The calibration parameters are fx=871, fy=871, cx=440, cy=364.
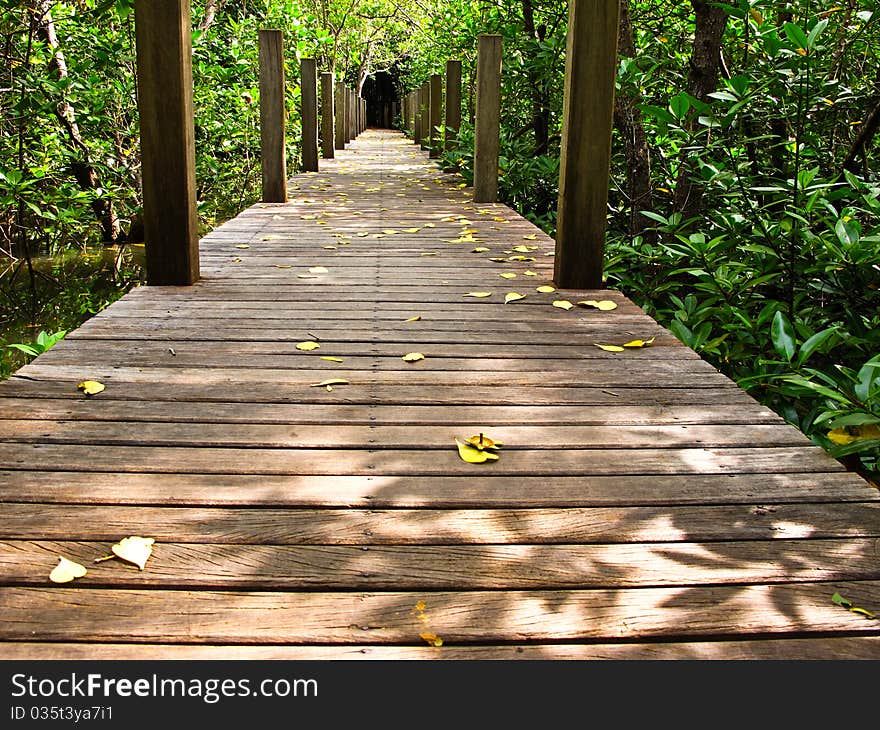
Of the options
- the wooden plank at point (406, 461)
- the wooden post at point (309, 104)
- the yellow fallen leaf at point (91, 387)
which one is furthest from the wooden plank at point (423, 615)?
the wooden post at point (309, 104)

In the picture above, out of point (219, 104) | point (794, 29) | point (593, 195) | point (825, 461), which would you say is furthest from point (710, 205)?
point (219, 104)

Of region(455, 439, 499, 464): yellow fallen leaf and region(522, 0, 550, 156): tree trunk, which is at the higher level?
region(522, 0, 550, 156): tree trunk

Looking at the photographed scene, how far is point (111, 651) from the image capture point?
4.03ft

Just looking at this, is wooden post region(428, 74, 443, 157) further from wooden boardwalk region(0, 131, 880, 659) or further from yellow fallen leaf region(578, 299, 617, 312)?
wooden boardwalk region(0, 131, 880, 659)

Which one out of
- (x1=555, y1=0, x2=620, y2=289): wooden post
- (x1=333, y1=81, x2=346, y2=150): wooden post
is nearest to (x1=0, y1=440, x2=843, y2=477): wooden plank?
(x1=555, y1=0, x2=620, y2=289): wooden post

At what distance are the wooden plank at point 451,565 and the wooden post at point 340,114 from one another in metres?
14.3

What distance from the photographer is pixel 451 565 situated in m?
1.49

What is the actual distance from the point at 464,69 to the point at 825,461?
11593 mm

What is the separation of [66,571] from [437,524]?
0.64m

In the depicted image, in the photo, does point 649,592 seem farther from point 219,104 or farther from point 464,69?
point 464,69

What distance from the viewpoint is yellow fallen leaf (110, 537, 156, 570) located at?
57.6 inches

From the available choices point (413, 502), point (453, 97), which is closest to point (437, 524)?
point (413, 502)

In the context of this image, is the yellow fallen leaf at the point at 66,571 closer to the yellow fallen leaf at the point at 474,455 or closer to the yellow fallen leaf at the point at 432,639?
the yellow fallen leaf at the point at 432,639

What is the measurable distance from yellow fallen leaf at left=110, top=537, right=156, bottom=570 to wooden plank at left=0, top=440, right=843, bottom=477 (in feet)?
1.01
